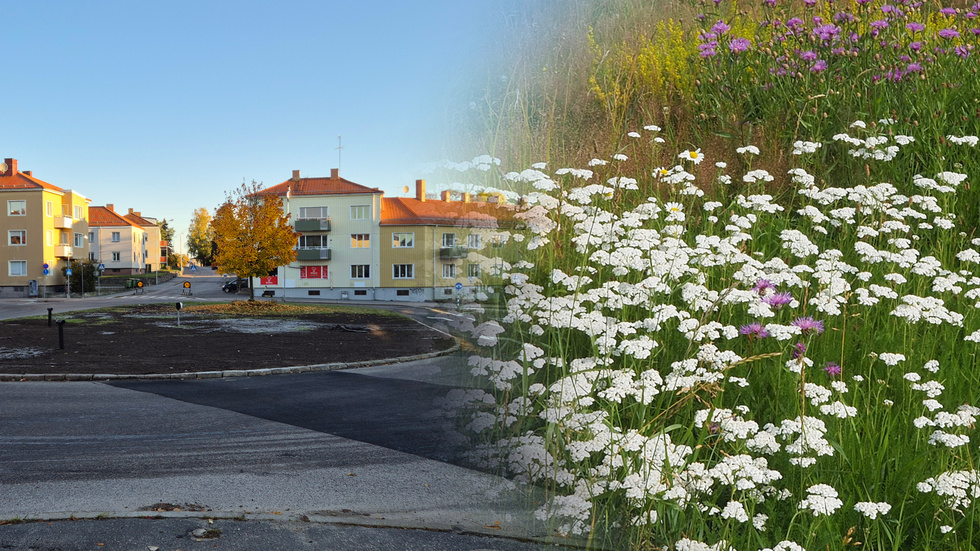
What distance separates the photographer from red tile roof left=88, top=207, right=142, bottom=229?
3829 inches

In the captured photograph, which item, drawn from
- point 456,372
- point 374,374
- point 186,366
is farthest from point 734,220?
point 186,366

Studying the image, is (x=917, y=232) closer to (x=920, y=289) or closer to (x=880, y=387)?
(x=920, y=289)

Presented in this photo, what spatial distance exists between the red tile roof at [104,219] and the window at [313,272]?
5928 cm

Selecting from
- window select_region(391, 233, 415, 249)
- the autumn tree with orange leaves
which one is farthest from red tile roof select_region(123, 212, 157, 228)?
window select_region(391, 233, 415, 249)

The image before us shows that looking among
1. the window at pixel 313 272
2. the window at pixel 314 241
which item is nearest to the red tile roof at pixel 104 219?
the window at pixel 313 272

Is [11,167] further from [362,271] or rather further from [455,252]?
[455,252]

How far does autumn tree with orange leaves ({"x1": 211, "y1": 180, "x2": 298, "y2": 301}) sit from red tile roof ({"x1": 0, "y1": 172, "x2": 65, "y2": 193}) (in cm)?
3452

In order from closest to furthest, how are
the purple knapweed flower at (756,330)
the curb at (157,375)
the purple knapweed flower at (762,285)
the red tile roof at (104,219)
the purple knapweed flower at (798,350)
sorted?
the purple knapweed flower at (798,350) < the purple knapweed flower at (756,330) < the purple knapweed flower at (762,285) < the curb at (157,375) < the red tile roof at (104,219)

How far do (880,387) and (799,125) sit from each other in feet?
11.0

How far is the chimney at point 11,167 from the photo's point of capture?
2574 inches

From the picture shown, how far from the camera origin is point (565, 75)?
207 inches

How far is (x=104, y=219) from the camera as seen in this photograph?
322 ft

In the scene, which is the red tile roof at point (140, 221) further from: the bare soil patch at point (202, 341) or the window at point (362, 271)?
the window at point (362, 271)

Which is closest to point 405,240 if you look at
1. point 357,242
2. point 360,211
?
point 360,211
